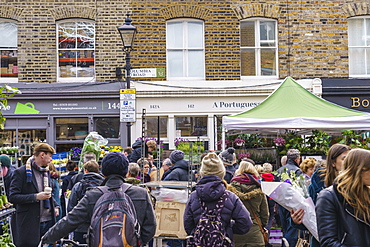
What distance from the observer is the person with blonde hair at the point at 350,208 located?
383 cm

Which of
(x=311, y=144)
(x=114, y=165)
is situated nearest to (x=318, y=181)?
(x=114, y=165)

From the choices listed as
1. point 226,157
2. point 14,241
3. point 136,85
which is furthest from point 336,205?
point 136,85

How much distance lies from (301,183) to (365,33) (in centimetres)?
1207

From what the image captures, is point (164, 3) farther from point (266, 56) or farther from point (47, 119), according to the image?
point (47, 119)

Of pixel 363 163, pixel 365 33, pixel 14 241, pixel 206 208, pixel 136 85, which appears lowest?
pixel 14 241

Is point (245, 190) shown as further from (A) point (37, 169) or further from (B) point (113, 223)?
(A) point (37, 169)

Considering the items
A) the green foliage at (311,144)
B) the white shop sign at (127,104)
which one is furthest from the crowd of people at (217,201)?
the white shop sign at (127,104)

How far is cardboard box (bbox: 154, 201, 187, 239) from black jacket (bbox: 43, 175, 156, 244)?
2.60 metres

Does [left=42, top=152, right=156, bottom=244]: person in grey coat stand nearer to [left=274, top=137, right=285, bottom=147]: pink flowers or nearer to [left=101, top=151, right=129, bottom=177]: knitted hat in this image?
[left=101, top=151, right=129, bottom=177]: knitted hat

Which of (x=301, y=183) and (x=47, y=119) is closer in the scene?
(x=301, y=183)

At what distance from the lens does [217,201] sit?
5.22m

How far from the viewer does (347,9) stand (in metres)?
16.6

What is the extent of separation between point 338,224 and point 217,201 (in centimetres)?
153

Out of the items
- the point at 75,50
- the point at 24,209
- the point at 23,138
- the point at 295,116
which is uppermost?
the point at 75,50
